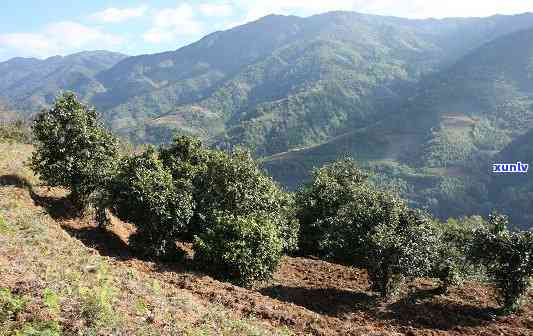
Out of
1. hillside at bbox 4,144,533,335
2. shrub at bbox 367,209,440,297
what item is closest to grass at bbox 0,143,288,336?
hillside at bbox 4,144,533,335

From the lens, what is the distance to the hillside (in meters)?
14.6

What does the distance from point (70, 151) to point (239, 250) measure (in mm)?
14337

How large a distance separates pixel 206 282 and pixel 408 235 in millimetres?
12054

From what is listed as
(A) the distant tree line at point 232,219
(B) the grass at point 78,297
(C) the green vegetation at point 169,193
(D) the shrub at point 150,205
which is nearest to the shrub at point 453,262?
(A) the distant tree line at point 232,219

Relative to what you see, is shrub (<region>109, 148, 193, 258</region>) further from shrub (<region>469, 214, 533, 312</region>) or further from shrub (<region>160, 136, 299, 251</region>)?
shrub (<region>469, 214, 533, 312</region>)

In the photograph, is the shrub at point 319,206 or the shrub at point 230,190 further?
the shrub at point 319,206

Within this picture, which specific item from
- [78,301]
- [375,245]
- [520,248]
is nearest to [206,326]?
[78,301]

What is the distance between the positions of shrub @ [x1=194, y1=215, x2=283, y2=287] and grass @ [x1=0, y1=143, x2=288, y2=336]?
4068 millimetres

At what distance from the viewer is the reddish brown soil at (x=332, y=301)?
22578 mm

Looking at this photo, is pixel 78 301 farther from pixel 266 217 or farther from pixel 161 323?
pixel 266 217

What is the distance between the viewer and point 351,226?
96.4 feet

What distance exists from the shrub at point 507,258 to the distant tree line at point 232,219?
56 millimetres

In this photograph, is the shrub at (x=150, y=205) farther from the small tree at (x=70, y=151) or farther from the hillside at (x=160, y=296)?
the small tree at (x=70, y=151)

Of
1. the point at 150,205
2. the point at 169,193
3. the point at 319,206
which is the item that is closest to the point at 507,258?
the point at 169,193
